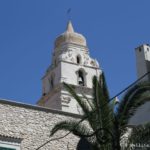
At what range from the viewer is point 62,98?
4656 cm

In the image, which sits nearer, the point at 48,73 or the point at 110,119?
the point at 110,119

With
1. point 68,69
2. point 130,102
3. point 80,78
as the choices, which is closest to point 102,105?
point 130,102

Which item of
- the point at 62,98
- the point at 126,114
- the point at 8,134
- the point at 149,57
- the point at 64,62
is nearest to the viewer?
the point at 126,114

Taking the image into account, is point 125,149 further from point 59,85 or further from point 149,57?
point 59,85

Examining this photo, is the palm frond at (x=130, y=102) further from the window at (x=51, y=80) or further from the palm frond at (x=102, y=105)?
the window at (x=51, y=80)

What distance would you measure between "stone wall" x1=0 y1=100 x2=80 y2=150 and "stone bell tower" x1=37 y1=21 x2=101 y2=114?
80.8 ft

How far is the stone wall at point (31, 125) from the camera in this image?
826 inches

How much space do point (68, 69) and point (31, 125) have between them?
28350 mm

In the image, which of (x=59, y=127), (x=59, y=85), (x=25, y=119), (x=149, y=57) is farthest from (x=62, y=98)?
(x=59, y=127)

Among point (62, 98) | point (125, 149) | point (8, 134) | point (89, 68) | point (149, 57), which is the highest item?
point (89, 68)

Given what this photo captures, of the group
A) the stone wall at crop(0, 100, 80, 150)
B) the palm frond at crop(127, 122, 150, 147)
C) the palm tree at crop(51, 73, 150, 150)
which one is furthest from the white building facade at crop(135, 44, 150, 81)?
the palm frond at crop(127, 122, 150, 147)

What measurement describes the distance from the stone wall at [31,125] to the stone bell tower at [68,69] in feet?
80.8

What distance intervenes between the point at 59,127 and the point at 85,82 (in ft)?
102

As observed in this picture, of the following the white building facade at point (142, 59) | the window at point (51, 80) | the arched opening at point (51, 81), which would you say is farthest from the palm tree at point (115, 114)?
the window at point (51, 80)
